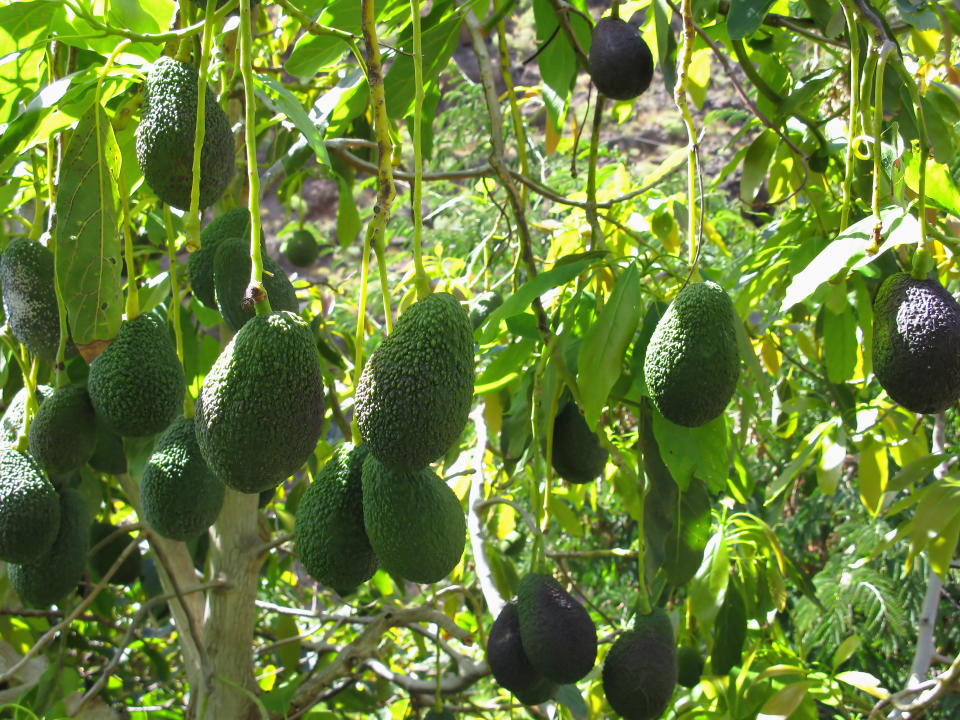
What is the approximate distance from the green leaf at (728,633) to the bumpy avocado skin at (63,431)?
1.01 metres

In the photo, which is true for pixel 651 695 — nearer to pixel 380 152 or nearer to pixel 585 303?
pixel 585 303

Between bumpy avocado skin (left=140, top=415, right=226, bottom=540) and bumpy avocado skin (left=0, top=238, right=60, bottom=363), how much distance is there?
0.58 ft

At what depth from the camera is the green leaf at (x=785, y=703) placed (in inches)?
49.0

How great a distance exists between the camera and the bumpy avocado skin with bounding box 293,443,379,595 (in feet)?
2.35

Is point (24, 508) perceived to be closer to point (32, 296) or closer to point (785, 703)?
point (32, 296)

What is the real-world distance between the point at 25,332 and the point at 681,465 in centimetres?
74

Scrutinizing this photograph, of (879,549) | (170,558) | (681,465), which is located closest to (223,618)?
(170,558)

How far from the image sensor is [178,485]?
2.74ft

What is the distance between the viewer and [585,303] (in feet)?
4.12

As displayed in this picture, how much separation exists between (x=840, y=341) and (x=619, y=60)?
0.56 meters

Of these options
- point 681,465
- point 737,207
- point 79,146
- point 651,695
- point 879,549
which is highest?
point 737,207

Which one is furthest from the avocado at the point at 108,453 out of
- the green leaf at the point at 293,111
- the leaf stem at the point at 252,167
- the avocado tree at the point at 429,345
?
the leaf stem at the point at 252,167

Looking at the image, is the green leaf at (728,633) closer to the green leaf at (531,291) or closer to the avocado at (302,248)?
the green leaf at (531,291)

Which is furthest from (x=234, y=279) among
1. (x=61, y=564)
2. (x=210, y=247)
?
(x=61, y=564)
